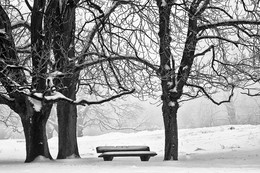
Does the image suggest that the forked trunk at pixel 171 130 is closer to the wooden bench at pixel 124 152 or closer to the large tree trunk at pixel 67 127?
the wooden bench at pixel 124 152

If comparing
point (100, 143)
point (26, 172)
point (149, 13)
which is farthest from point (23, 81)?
point (100, 143)

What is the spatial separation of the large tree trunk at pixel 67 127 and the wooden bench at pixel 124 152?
3.57ft

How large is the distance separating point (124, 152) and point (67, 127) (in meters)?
2.55

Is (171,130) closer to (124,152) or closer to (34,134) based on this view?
(124,152)

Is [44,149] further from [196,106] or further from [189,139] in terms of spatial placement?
[196,106]

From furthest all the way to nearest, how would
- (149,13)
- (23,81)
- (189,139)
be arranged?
(189,139), (149,13), (23,81)

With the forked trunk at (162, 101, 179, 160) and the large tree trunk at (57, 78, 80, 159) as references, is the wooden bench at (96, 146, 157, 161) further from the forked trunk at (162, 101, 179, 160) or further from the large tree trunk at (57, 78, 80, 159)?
the large tree trunk at (57, 78, 80, 159)

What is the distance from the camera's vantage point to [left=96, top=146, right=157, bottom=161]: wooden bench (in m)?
14.2

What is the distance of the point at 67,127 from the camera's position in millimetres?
15789

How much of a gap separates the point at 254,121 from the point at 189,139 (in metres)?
34.9

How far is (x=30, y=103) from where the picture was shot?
45.2 feet

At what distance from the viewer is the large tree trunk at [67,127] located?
15742 mm

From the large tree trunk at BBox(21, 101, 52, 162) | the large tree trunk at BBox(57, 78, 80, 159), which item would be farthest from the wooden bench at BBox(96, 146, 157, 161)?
the large tree trunk at BBox(21, 101, 52, 162)

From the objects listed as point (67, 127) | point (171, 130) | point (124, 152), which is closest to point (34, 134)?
point (67, 127)
